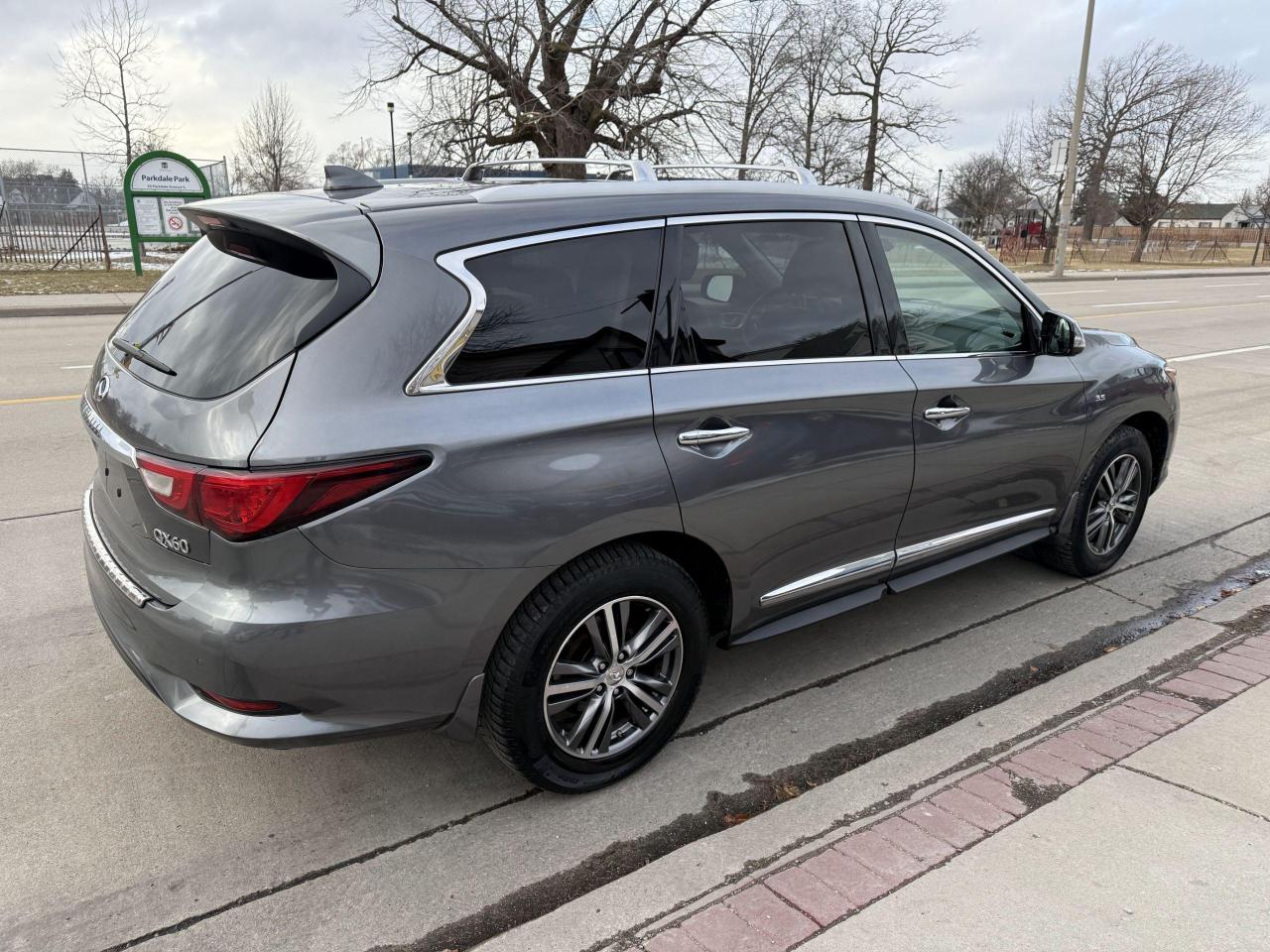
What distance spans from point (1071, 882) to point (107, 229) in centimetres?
2630

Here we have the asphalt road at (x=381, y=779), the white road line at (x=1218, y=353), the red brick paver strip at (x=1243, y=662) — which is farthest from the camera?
the white road line at (x=1218, y=353)

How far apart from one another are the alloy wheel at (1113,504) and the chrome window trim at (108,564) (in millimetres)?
4054

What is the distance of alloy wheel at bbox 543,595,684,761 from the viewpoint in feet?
9.04

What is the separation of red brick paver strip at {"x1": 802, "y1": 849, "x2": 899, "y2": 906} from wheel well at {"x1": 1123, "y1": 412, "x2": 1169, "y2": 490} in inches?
121

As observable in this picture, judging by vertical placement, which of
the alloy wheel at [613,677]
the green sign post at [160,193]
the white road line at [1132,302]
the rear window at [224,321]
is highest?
the green sign post at [160,193]

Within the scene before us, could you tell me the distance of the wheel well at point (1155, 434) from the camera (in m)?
4.70

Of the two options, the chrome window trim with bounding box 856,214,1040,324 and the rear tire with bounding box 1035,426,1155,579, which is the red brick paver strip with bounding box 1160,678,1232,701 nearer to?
the rear tire with bounding box 1035,426,1155,579

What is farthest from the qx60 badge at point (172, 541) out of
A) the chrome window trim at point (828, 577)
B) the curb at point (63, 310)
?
the curb at point (63, 310)

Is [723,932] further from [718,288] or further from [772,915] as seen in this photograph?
[718,288]

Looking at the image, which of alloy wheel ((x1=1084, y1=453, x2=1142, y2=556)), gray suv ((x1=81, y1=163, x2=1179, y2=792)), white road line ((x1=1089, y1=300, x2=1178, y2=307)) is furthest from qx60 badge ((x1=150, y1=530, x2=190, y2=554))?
white road line ((x1=1089, y1=300, x2=1178, y2=307))

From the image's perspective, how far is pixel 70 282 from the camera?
19.3 meters

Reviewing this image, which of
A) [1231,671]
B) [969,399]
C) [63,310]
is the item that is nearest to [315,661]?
[969,399]

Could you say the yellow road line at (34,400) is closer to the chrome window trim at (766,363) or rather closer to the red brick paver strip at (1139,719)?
the chrome window trim at (766,363)

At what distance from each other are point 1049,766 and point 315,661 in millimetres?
2257
